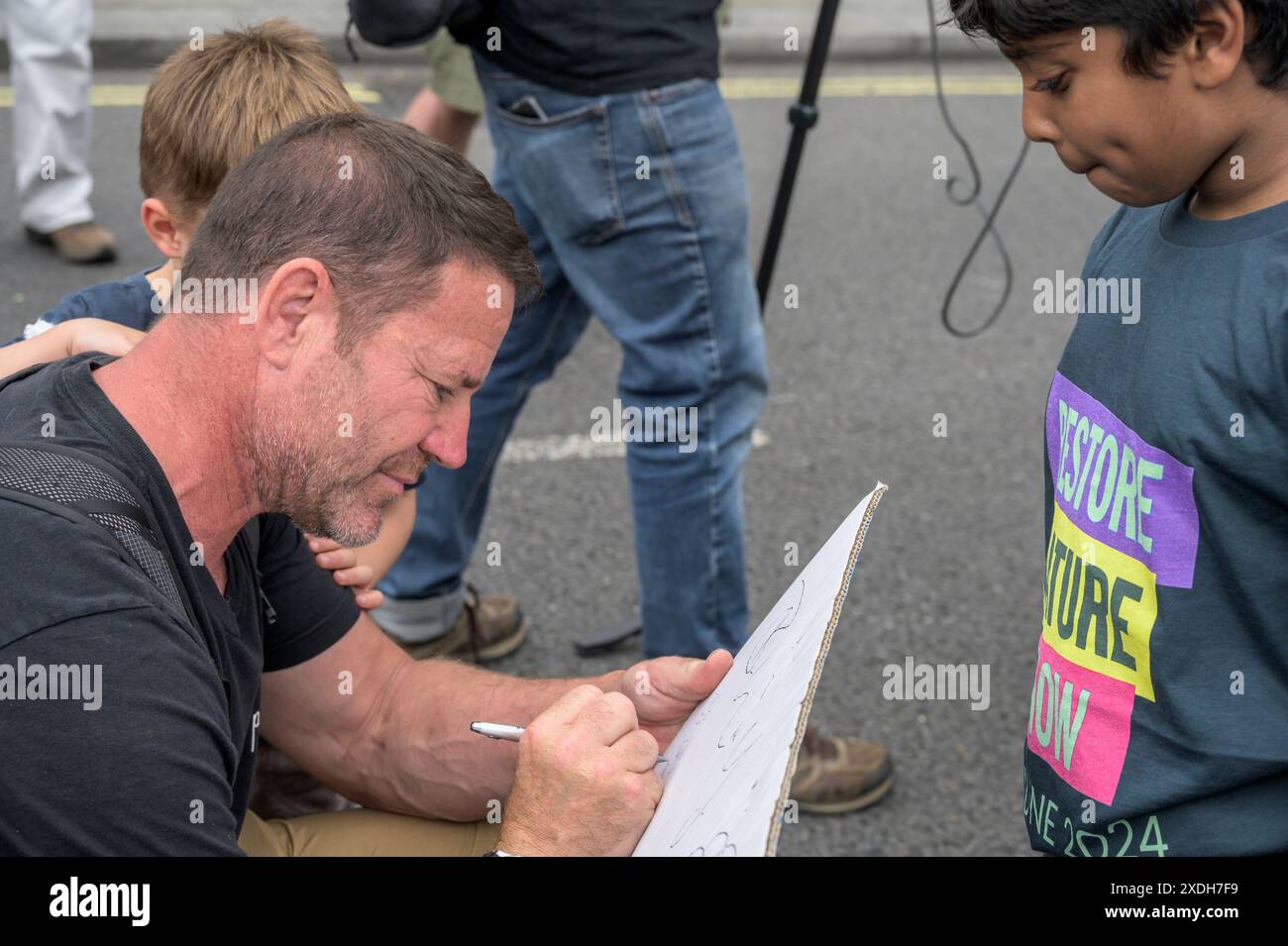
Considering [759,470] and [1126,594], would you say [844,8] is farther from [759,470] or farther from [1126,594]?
[1126,594]

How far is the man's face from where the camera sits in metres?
1.69

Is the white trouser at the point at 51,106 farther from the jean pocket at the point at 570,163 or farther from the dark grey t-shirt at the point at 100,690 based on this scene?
the dark grey t-shirt at the point at 100,690

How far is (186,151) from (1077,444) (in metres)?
1.34

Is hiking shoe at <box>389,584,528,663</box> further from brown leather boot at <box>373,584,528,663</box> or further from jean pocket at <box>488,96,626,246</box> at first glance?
jean pocket at <box>488,96,626,246</box>

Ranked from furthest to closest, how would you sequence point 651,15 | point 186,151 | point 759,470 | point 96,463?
point 759,470
point 651,15
point 186,151
point 96,463

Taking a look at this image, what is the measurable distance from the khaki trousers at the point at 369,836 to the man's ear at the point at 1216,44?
128 cm

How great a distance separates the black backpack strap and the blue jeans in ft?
4.54

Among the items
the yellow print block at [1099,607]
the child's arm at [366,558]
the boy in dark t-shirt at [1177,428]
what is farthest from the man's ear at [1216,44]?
the child's arm at [366,558]

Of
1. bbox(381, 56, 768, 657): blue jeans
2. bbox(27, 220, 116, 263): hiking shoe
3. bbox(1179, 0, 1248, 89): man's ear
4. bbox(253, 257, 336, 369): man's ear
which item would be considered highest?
bbox(1179, 0, 1248, 89): man's ear

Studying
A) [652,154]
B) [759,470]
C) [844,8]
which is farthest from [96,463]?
[844,8]

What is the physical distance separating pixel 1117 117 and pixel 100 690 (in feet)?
3.69

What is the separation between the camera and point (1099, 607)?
65.4 inches

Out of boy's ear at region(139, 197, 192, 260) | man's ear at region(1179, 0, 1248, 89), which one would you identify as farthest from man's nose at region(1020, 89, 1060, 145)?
boy's ear at region(139, 197, 192, 260)

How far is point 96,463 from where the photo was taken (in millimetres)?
1509
